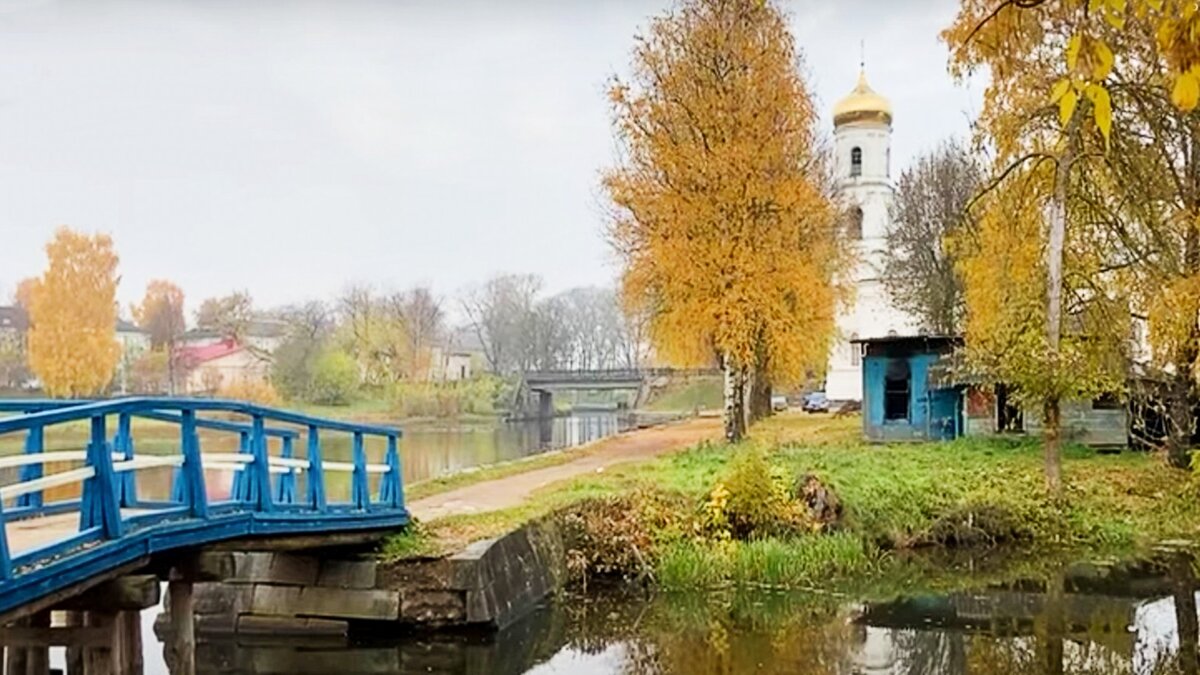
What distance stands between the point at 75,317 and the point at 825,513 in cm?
3378

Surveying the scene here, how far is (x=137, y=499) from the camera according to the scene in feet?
28.6

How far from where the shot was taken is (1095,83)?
249cm

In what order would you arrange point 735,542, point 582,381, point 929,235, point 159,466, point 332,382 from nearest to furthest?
point 159,466 → point 735,542 → point 929,235 → point 332,382 → point 582,381

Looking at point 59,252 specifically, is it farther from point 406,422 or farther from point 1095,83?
point 1095,83

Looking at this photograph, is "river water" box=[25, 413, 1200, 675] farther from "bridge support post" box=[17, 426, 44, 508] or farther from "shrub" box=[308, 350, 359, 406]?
"shrub" box=[308, 350, 359, 406]

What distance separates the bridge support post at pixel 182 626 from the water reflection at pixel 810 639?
178 cm

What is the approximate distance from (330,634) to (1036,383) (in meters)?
12.0

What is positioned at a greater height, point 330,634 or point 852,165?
point 852,165

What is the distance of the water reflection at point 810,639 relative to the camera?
10.1 meters

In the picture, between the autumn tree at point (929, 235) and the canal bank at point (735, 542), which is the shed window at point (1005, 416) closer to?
the canal bank at point (735, 542)

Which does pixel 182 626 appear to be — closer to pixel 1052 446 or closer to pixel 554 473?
pixel 554 473

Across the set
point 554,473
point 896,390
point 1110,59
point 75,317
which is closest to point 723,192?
point 554,473

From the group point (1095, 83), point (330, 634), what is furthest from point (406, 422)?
point (1095, 83)

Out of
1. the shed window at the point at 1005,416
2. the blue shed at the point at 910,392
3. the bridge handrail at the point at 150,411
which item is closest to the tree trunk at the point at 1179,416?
the shed window at the point at 1005,416
